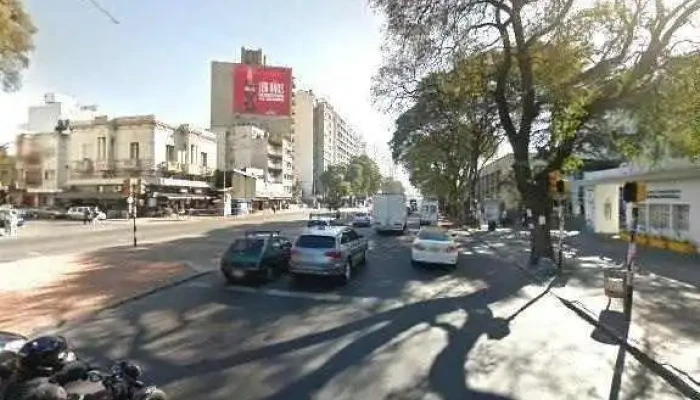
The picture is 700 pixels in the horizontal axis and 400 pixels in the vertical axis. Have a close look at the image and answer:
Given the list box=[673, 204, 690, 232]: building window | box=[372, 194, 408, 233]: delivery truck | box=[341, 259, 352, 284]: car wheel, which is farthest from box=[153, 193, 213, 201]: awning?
box=[673, 204, 690, 232]: building window

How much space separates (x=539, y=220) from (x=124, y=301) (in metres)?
14.3

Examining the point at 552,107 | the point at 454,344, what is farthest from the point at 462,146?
the point at 454,344

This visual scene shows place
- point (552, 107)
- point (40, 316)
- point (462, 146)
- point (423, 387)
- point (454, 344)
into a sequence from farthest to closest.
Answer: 1. point (462, 146)
2. point (552, 107)
3. point (40, 316)
4. point (454, 344)
5. point (423, 387)

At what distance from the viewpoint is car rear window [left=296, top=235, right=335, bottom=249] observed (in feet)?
53.4

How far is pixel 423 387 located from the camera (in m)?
7.41

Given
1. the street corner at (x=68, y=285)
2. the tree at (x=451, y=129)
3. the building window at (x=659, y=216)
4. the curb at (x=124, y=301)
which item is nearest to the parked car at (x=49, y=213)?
the tree at (x=451, y=129)

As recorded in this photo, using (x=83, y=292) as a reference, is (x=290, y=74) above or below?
above

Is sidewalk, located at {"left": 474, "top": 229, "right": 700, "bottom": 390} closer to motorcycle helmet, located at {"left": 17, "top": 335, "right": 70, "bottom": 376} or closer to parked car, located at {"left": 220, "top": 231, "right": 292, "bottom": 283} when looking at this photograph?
motorcycle helmet, located at {"left": 17, "top": 335, "right": 70, "bottom": 376}

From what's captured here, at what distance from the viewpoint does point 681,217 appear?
2755 centimetres

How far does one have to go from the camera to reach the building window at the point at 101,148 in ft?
211

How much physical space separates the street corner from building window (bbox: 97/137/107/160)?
151 ft

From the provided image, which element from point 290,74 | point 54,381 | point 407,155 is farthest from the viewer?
point 290,74

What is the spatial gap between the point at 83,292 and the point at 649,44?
18303 millimetres

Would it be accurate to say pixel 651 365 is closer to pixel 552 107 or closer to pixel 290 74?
pixel 552 107
